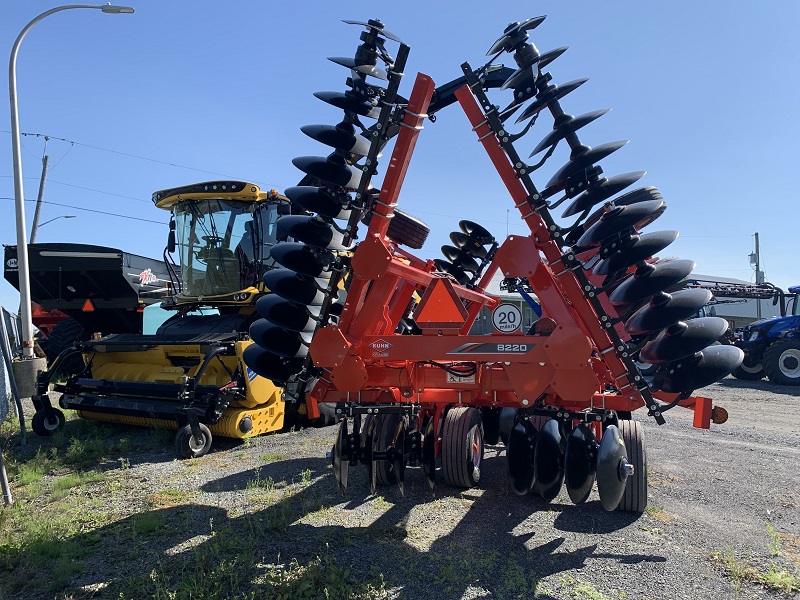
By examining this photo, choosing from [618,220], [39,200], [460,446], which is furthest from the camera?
[39,200]

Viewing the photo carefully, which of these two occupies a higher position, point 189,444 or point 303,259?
point 303,259

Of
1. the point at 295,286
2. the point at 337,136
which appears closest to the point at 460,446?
the point at 295,286

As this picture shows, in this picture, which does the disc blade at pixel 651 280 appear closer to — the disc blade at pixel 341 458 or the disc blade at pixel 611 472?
the disc blade at pixel 611 472

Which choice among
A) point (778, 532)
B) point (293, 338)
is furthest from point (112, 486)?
point (778, 532)

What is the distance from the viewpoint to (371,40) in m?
4.20

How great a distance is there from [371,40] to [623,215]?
2.16 meters

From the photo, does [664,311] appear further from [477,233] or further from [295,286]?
[477,233]

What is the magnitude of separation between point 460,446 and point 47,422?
6.12 m

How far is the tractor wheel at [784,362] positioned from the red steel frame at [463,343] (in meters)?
12.8

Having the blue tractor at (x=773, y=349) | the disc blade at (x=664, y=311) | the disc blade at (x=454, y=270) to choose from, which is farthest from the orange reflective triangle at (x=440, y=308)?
the blue tractor at (x=773, y=349)

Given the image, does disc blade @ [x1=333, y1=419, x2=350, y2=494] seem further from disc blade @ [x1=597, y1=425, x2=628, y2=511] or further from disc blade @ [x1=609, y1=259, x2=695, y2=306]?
disc blade @ [x1=609, y1=259, x2=695, y2=306]

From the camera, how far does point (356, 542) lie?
394cm

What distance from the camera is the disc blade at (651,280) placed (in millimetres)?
3637

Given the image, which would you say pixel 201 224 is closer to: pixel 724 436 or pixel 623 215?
pixel 623 215
